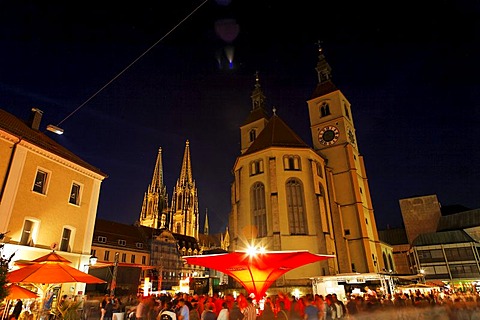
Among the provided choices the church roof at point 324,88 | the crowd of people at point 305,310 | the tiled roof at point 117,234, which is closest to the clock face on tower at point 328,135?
the church roof at point 324,88

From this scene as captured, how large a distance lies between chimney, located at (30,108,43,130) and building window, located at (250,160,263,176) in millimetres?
19712

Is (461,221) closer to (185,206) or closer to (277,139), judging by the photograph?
(277,139)

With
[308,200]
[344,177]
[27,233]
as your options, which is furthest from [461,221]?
[27,233]

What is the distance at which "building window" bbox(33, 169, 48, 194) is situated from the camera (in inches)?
620

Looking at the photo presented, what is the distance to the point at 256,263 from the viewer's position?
13125 millimetres

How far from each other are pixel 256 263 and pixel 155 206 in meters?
80.4

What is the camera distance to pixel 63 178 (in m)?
17.3

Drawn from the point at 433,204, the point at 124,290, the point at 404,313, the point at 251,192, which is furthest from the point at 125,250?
the point at 433,204

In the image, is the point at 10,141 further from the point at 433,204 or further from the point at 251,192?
the point at 433,204

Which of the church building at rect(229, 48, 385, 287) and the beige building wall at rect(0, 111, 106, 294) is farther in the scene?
the church building at rect(229, 48, 385, 287)

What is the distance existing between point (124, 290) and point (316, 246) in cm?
2126

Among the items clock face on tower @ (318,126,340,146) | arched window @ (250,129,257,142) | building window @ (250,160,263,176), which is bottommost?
building window @ (250,160,263,176)

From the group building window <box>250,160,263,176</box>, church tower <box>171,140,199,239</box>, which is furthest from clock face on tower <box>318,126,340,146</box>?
church tower <box>171,140,199,239</box>

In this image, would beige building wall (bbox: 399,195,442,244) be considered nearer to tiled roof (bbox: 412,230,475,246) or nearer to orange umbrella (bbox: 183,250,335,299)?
tiled roof (bbox: 412,230,475,246)
